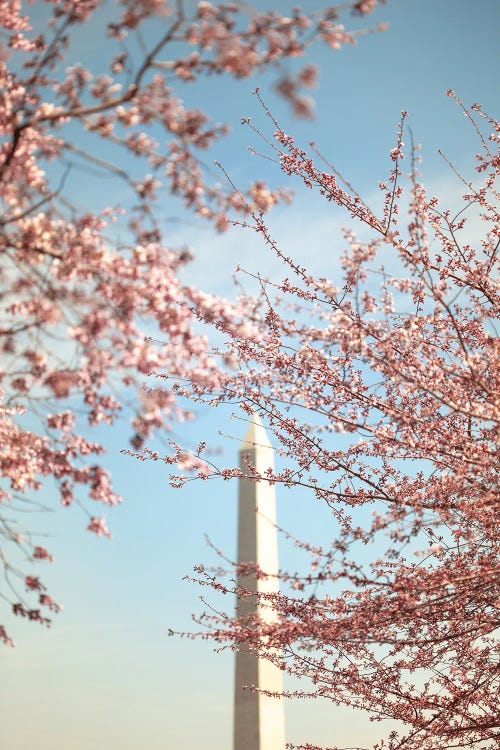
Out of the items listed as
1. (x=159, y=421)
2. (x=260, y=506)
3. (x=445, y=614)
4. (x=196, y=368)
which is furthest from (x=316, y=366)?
(x=260, y=506)

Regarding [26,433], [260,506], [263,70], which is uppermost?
[260,506]

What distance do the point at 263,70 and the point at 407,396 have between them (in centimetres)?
340

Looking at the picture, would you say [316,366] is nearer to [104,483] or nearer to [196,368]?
[196,368]

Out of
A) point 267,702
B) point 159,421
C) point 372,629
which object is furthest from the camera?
point 267,702

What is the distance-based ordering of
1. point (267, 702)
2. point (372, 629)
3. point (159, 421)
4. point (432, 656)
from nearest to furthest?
point (159, 421) < point (372, 629) < point (432, 656) < point (267, 702)

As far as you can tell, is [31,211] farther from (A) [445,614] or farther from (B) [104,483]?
(A) [445,614]

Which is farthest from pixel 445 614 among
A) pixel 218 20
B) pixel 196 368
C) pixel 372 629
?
pixel 218 20

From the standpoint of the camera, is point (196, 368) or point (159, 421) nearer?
point (159, 421)

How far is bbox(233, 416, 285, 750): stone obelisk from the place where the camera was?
9.65m

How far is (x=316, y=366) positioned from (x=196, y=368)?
3.38ft

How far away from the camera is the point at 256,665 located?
9672 millimetres

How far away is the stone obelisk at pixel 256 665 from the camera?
9648mm

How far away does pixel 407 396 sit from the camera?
594 cm

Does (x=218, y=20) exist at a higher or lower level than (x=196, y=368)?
higher
